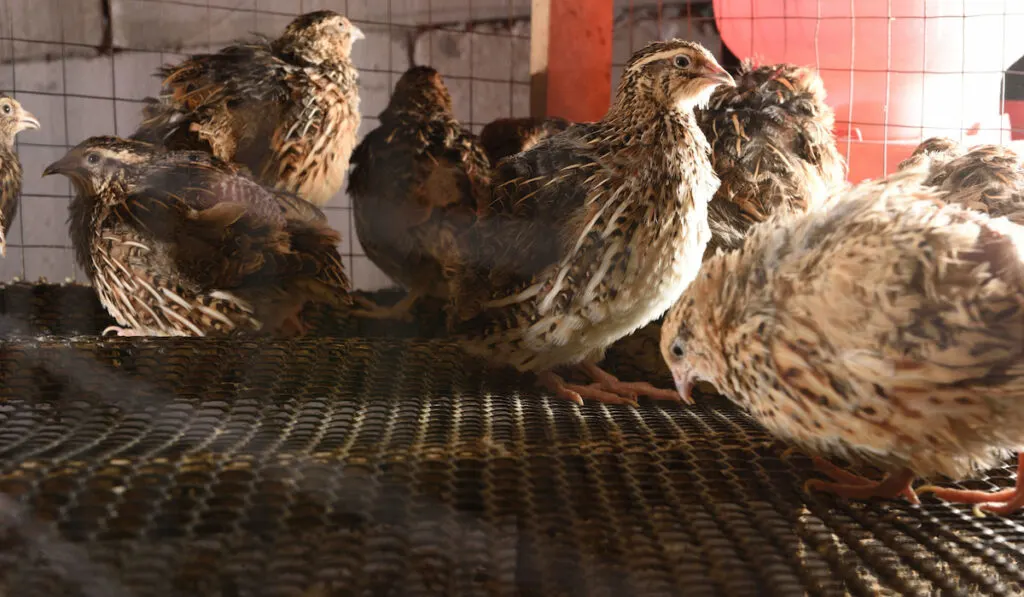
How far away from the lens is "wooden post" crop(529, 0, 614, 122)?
3.04m

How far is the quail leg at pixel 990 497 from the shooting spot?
1.49 meters

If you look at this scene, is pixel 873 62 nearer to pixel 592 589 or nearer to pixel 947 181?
pixel 947 181

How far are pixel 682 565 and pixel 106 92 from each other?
11.2 feet

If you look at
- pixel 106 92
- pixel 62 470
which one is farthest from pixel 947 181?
pixel 106 92

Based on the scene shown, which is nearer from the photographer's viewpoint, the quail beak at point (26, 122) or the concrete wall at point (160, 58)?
the quail beak at point (26, 122)

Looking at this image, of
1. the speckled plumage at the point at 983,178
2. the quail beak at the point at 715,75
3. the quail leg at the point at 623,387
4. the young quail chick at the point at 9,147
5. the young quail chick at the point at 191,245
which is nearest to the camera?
the speckled plumage at the point at 983,178

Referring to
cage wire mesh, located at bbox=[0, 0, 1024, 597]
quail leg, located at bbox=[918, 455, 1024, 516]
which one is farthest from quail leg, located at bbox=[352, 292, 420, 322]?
quail leg, located at bbox=[918, 455, 1024, 516]

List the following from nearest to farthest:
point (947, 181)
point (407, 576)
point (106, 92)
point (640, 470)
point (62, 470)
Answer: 1. point (407, 576)
2. point (62, 470)
3. point (640, 470)
4. point (947, 181)
5. point (106, 92)

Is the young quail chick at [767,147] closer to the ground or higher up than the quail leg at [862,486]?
higher up

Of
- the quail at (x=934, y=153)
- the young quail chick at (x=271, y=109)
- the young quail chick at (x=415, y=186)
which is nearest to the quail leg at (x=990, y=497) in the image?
the quail at (x=934, y=153)

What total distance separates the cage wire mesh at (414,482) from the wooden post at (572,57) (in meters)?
0.96

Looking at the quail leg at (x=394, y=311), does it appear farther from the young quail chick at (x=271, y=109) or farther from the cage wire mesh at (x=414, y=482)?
the young quail chick at (x=271, y=109)

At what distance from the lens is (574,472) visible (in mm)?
1507

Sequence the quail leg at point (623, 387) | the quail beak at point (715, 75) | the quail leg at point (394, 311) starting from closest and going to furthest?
the quail beak at point (715, 75)
the quail leg at point (623, 387)
the quail leg at point (394, 311)
